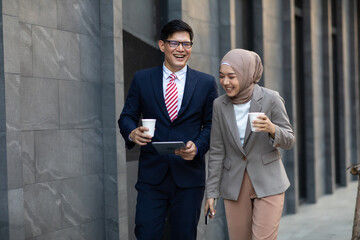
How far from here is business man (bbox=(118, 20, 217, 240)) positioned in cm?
468

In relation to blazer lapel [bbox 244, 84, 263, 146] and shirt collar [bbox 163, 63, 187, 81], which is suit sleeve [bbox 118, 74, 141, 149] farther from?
blazer lapel [bbox 244, 84, 263, 146]

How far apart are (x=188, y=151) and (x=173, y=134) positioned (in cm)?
28

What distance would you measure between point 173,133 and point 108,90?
1.97 meters

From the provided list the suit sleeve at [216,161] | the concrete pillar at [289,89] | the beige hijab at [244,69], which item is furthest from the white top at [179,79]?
the concrete pillar at [289,89]

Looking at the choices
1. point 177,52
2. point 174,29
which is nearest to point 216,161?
point 177,52

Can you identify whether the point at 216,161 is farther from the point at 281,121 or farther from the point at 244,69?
the point at 244,69

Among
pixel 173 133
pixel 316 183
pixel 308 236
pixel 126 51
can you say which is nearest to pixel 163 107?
pixel 173 133

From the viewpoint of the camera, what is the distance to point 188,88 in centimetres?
472

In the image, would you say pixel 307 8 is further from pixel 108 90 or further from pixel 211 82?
pixel 211 82

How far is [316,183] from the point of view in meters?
13.5

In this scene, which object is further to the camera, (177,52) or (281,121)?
(177,52)

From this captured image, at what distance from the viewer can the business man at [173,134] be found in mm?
4684

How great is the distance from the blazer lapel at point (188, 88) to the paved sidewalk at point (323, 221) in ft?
16.2

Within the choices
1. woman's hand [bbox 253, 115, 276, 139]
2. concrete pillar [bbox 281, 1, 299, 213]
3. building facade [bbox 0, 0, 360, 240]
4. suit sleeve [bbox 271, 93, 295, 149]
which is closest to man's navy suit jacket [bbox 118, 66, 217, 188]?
suit sleeve [bbox 271, 93, 295, 149]
